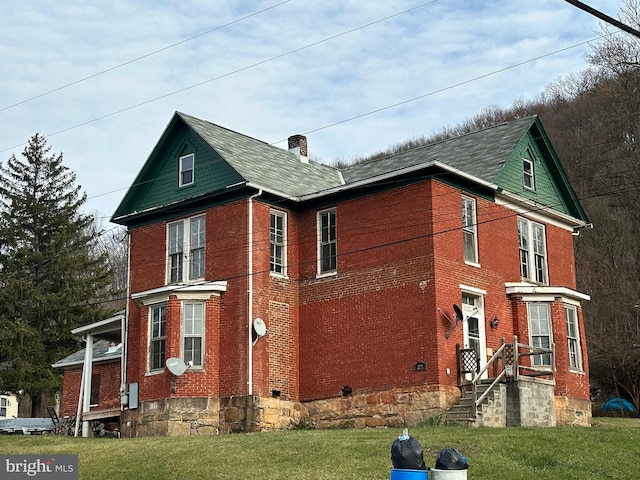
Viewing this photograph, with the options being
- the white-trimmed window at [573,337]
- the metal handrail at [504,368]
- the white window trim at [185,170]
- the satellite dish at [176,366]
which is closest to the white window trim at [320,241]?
the white window trim at [185,170]

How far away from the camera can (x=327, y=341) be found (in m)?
26.3

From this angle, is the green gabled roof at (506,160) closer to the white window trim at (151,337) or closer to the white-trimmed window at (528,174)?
Result: the white-trimmed window at (528,174)

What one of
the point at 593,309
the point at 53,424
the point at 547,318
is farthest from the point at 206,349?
the point at 593,309

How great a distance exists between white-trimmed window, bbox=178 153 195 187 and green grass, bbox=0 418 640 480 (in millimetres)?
9481

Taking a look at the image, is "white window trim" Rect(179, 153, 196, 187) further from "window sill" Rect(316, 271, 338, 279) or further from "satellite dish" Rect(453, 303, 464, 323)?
"satellite dish" Rect(453, 303, 464, 323)

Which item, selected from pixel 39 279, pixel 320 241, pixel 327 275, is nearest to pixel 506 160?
pixel 320 241

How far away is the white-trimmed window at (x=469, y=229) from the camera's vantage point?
85.6 feet

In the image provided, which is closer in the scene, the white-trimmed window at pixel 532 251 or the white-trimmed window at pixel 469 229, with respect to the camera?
the white-trimmed window at pixel 469 229

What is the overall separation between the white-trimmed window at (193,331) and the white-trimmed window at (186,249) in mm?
1360

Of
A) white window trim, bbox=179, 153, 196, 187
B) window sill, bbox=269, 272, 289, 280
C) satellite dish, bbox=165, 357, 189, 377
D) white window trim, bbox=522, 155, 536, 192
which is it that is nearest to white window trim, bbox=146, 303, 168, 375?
satellite dish, bbox=165, 357, 189, 377

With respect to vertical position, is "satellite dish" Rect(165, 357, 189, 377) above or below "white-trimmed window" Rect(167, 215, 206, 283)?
below

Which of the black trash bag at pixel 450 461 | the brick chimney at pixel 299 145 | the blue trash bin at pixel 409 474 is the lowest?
the blue trash bin at pixel 409 474

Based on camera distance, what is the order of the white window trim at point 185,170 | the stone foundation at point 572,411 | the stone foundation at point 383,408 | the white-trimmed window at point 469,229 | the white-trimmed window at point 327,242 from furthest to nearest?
1. the white window trim at point 185,170
2. the white-trimmed window at point 327,242
3. the stone foundation at point 572,411
4. the white-trimmed window at point 469,229
5. the stone foundation at point 383,408

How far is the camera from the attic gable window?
28.3m
